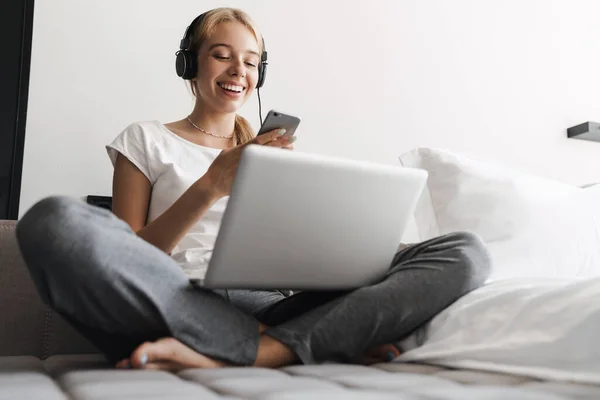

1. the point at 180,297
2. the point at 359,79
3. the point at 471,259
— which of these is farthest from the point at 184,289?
the point at 359,79

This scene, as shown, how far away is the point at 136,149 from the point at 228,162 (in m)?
0.36

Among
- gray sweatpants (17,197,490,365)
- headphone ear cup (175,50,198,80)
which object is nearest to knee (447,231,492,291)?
gray sweatpants (17,197,490,365)

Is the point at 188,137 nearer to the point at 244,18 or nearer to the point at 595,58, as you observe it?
the point at 244,18

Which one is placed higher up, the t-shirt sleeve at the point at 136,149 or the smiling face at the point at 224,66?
the smiling face at the point at 224,66

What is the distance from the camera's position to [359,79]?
84.0 inches

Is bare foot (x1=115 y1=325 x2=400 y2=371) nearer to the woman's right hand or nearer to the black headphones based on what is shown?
the woman's right hand

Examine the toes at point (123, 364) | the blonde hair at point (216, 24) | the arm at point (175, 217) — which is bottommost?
Result: the toes at point (123, 364)

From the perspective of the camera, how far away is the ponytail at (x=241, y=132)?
1647mm

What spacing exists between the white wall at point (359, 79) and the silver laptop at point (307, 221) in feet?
2.95

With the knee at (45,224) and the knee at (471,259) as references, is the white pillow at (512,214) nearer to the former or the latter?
the knee at (471,259)

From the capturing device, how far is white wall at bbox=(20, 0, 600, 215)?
68.5 inches

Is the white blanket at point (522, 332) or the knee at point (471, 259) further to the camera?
the knee at point (471, 259)

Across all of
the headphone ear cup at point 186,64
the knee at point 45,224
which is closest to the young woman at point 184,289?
the knee at point 45,224

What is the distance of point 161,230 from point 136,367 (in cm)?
37
